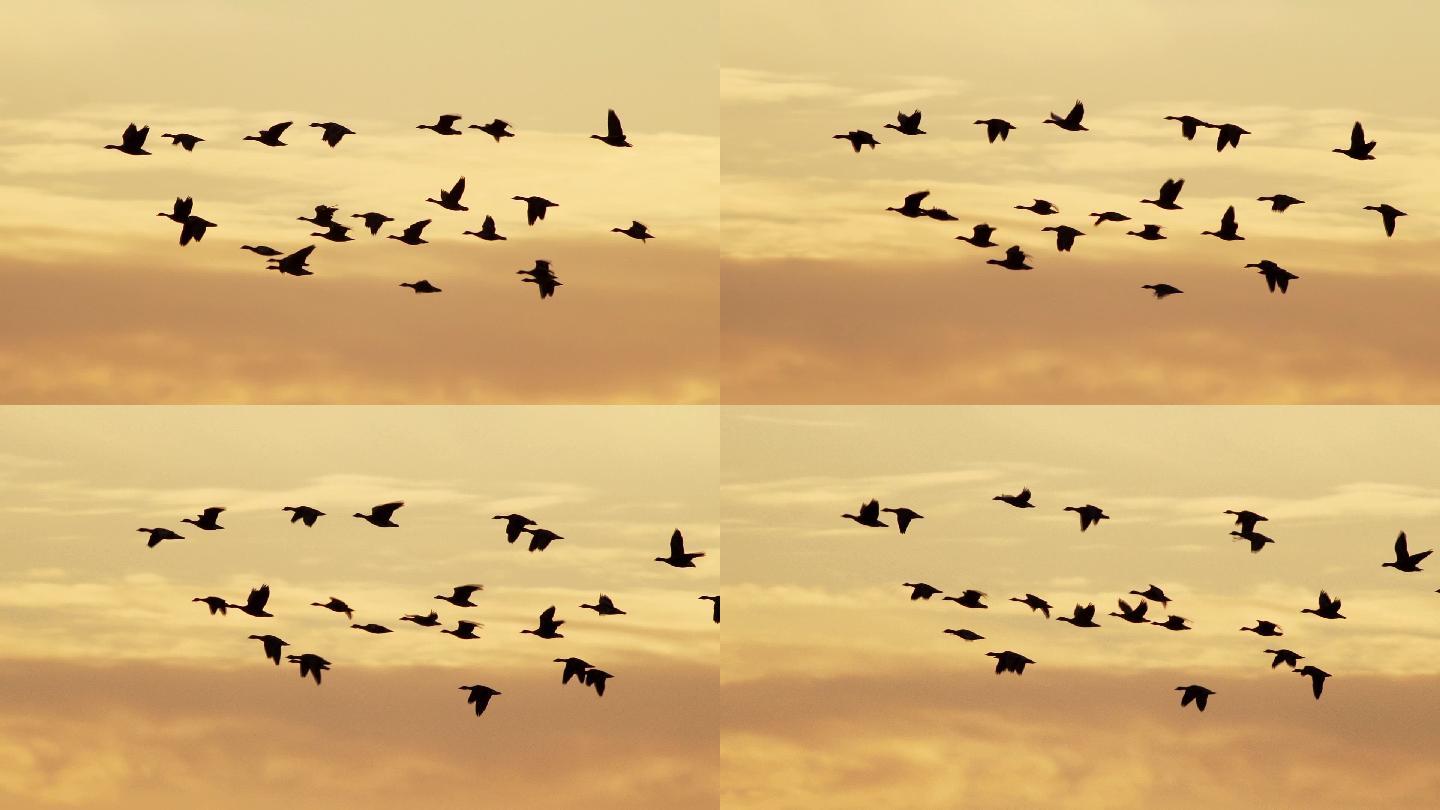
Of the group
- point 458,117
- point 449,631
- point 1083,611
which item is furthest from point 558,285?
point 1083,611

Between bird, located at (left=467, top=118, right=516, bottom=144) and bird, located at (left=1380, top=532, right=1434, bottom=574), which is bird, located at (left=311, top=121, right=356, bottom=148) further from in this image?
bird, located at (left=1380, top=532, right=1434, bottom=574)

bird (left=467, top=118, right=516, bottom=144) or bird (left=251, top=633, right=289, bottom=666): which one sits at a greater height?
bird (left=467, top=118, right=516, bottom=144)

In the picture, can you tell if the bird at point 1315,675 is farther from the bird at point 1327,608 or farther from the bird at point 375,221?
the bird at point 375,221

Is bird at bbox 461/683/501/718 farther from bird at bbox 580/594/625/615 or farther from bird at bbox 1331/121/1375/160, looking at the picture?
bird at bbox 1331/121/1375/160

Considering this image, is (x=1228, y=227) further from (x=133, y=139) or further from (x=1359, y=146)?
(x=133, y=139)

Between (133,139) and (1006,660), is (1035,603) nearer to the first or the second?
(1006,660)

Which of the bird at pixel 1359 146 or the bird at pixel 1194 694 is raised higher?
the bird at pixel 1359 146

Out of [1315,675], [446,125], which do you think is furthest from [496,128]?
[1315,675]
